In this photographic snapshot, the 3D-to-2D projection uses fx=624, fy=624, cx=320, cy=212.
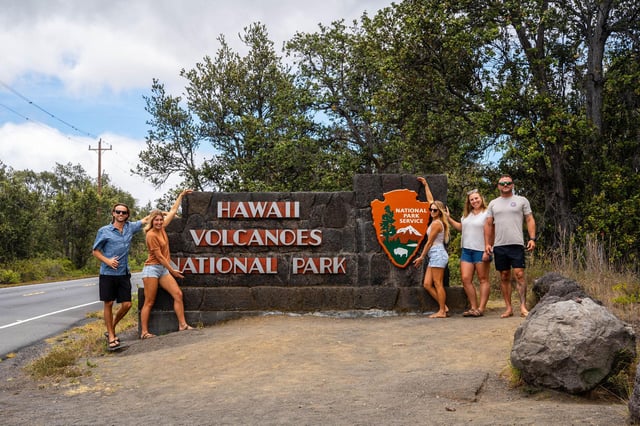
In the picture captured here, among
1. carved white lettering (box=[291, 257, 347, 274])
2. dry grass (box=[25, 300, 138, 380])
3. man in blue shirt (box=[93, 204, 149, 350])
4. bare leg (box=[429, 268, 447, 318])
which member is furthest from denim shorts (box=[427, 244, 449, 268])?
dry grass (box=[25, 300, 138, 380])

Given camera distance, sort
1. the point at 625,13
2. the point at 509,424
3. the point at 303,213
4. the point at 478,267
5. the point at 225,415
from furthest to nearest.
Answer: the point at 625,13 < the point at 303,213 < the point at 478,267 < the point at 225,415 < the point at 509,424

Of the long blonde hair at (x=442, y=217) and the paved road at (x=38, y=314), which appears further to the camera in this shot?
the paved road at (x=38, y=314)

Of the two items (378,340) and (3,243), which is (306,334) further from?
(3,243)

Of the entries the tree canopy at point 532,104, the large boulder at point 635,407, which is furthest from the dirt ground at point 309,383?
the tree canopy at point 532,104

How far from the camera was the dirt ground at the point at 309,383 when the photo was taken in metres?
4.38

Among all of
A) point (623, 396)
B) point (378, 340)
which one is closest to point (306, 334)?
point (378, 340)

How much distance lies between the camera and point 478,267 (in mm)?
8500

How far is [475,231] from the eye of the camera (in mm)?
8484

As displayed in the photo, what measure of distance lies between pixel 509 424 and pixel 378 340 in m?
3.24

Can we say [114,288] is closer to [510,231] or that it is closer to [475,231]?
[475,231]

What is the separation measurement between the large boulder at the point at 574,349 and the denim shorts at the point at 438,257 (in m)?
3.78

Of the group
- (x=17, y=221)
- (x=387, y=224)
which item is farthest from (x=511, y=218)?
(x=17, y=221)

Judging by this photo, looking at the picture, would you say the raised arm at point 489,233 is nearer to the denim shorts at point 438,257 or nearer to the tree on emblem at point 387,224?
the denim shorts at point 438,257

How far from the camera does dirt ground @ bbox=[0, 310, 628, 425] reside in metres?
4.38
